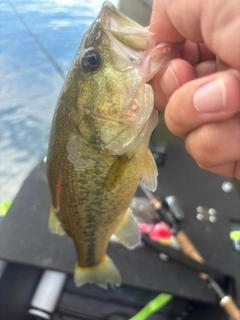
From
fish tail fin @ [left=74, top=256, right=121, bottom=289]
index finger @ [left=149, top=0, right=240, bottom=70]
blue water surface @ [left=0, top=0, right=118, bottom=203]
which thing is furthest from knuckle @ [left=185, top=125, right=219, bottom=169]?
blue water surface @ [left=0, top=0, right=118, bottom=203]

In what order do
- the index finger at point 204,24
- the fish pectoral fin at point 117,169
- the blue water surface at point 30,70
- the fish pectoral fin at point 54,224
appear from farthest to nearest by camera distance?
the blue water surface at point 30,70, the fish pectoral fin at point 54,224, the fish pectoral fin at point 117,169, the index finger at point 204,24

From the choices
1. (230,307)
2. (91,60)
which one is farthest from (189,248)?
(91,60)

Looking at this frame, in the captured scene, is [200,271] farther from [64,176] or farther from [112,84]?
[112,84]

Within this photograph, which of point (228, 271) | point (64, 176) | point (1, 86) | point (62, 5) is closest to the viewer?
point (64, 176)

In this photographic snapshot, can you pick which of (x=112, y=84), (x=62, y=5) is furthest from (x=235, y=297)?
(x=62, y=5)

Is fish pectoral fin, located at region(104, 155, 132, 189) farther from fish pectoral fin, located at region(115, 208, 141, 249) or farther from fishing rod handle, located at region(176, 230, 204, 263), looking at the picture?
fishing rod handle, located at region(176, 230, 204, 263)

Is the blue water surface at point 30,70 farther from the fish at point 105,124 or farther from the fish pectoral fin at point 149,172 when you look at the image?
the fish pectoral fin at point 149,172

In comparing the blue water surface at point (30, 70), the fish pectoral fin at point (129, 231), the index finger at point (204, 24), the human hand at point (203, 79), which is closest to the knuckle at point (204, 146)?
the human hand at point (203, 79)
